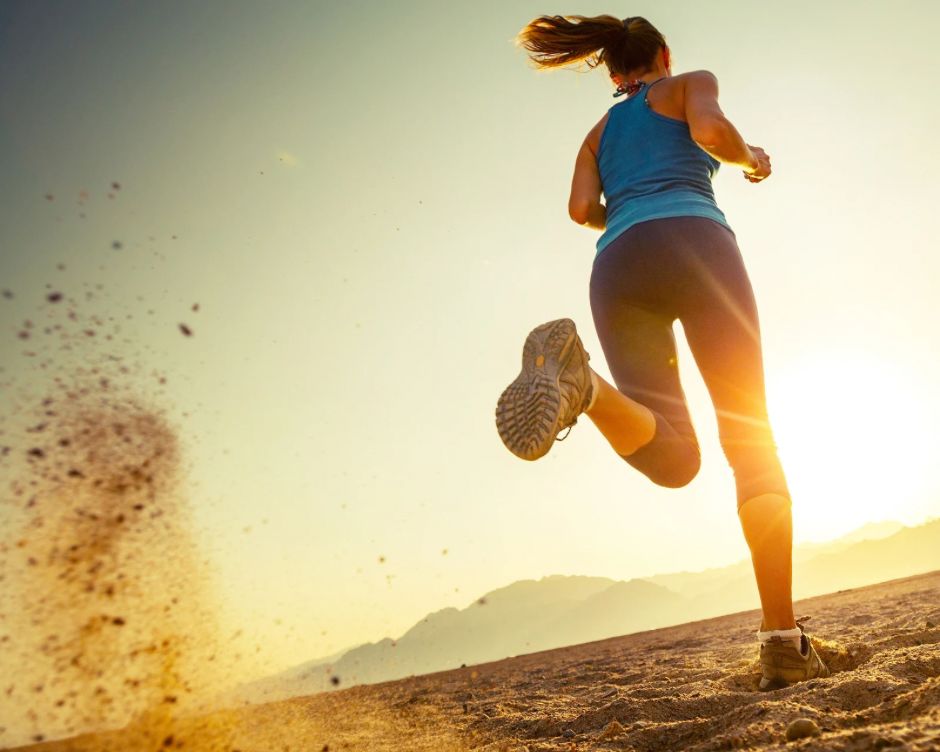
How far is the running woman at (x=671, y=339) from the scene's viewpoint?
181 cm

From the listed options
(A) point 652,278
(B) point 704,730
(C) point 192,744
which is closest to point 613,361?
(A) point 652,278

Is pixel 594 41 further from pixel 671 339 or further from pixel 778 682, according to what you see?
pixel 778 682

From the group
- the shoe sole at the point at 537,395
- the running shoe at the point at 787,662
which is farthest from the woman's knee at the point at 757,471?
the shoe sole at the point at 537,395

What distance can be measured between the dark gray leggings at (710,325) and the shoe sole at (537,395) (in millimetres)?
320

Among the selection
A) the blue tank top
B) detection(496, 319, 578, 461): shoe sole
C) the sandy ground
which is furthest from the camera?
the blue tank top

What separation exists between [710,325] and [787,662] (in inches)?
41.1

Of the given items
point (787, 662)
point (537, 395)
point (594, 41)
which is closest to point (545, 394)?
point (537, 395)

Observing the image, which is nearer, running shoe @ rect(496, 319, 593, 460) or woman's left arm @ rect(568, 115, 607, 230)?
running shoe @ rect(496, 319, 593, 460)

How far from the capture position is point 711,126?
1848 mm

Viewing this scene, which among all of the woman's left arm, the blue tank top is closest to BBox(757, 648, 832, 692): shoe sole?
the blue tank top

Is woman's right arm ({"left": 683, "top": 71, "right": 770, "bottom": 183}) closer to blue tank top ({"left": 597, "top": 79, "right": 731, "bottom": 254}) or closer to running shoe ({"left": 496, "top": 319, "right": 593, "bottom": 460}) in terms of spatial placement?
blue tank top ({"left": 597, "top": 79, "right": 731, "bottom": 254})

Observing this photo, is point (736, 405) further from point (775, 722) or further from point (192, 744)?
point (192, 744)

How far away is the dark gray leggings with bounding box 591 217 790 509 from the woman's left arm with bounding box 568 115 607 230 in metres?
0.27

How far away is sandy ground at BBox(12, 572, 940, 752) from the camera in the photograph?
4.40ft
